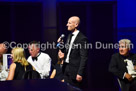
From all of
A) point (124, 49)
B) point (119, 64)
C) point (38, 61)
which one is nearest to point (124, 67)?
point (119, 64)

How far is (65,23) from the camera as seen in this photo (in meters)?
6.23

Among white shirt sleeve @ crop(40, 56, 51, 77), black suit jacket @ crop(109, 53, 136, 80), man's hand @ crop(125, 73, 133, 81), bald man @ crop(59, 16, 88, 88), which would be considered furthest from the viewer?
white shirt sleeve @ crop(40, 56, 51, 77)

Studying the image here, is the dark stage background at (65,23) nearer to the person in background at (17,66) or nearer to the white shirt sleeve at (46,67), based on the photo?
the white shirt sleeve at (46,67)

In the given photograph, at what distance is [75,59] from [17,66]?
78cm

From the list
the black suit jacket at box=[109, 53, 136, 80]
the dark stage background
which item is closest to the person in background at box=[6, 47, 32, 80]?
the black suit jacket at box=[109, 53, 136, 80]

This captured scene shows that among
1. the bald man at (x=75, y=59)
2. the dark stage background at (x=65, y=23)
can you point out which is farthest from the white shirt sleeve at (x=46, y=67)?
the dark stage background at (x=65, y=23)

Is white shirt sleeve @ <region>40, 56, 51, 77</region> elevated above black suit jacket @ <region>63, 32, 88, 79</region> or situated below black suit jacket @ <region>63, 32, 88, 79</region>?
below

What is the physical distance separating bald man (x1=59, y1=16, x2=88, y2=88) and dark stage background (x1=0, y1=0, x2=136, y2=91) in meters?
2.28

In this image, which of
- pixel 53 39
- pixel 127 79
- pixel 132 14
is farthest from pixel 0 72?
pixel 132 14

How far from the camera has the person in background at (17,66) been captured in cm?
361

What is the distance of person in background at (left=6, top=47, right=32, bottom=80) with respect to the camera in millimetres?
3613

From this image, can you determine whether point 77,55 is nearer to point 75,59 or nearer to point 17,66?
point 75,59

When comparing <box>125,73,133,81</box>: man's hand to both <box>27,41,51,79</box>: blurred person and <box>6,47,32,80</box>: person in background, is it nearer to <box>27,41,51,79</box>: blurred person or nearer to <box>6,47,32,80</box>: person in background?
<box>27,41,51,79</box>: blurred person

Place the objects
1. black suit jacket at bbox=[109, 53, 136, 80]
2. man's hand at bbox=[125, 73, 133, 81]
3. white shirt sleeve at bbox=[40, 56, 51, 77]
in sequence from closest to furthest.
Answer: man's hand at bbox=[125, 73, 133, 81] → black suit jacket at bbox=[109, 53, 136, 80] → white shirt sleeve at bbox=[40, 56, 51, 77]
